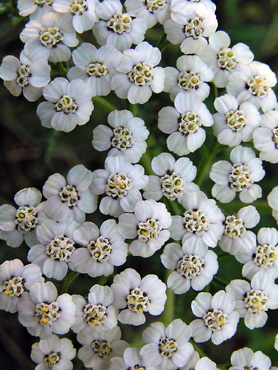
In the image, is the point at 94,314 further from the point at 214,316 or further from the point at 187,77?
the point at 187,77

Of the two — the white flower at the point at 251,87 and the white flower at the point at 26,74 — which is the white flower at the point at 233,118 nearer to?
the white flower at the point at 251,87

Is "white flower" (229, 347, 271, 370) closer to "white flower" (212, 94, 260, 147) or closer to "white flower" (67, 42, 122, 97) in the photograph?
"white flower" (212, 94, 260, 147)

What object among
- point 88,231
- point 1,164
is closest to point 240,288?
point 88,231

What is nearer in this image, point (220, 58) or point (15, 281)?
point (15, 281)

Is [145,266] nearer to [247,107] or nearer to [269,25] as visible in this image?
[247,107]

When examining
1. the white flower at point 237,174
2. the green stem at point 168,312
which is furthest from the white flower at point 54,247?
the white flower at point 237,174

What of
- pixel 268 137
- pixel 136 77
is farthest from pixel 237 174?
pixel 136 77
